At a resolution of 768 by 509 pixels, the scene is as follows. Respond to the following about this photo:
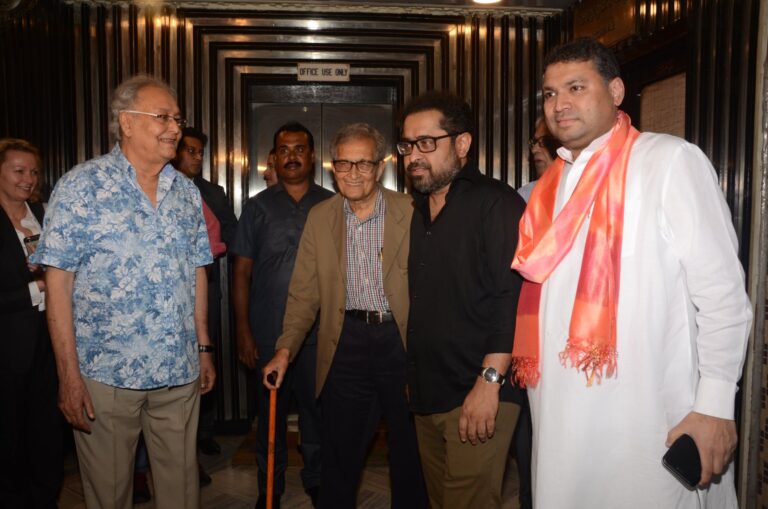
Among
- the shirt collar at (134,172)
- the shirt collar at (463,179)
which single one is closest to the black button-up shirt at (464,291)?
the shirt collar at (463,179)

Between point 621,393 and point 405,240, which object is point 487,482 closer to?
point 621,393

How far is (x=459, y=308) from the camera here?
7.09 feet

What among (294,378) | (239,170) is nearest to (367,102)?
(239,170)

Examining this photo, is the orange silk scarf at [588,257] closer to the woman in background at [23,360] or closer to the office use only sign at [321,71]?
the woman in background at [23,360]

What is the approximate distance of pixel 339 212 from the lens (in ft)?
9.15

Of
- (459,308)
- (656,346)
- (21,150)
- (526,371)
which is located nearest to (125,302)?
(459,308)

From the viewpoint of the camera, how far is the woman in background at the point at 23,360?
3105 millimetres

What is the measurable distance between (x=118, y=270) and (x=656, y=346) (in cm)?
186

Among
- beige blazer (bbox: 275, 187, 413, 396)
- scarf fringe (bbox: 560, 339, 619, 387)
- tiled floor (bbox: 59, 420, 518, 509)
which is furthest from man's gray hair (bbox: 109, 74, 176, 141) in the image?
tiled floor (bbox: 59, 420, 518, 509)

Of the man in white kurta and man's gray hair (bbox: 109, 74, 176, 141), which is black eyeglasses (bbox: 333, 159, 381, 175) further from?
the man in white kurta

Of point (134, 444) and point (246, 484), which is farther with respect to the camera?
point (246, 484)

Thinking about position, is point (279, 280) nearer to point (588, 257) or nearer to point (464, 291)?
point (464, 291)

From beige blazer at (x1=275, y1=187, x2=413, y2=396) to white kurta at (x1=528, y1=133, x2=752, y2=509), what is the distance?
92 centimetres

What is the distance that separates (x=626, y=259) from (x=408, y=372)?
0.99 metres
